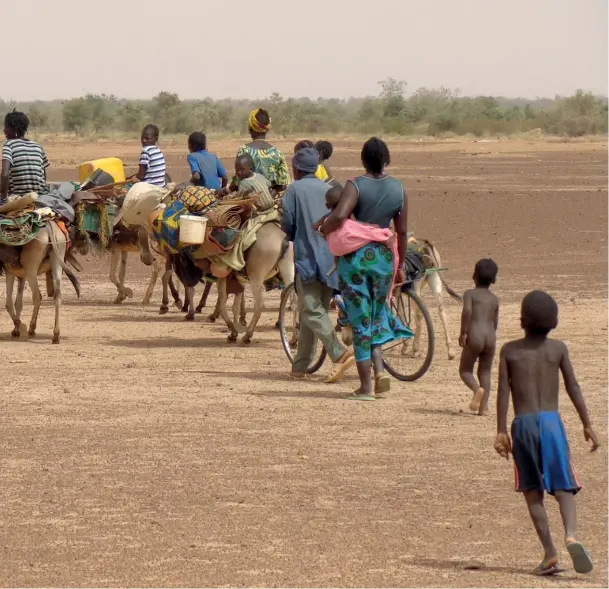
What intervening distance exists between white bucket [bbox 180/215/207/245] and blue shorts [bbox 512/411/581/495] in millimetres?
7570

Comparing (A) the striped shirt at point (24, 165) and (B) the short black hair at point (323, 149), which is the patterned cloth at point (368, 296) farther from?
(A) the striped shirt at point (24, 165)

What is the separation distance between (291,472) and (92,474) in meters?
1.19

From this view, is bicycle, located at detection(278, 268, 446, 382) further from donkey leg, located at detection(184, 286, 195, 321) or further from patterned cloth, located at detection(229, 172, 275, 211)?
donkey leg, located at detection(184, 286, 195, 321)

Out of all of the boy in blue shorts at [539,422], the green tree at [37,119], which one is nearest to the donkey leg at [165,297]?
the boy in blue shorts at [539,422]

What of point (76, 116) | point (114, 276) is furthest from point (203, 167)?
point (76, 116)

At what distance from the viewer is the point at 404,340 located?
42.2ft

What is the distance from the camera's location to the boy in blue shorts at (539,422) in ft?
22.7

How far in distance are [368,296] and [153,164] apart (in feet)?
20.8

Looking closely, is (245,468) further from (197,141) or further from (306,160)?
(197,141)

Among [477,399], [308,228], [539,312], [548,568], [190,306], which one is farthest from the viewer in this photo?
[190,306]

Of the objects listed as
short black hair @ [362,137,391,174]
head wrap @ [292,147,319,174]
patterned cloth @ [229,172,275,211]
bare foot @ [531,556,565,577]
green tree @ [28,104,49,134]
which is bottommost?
green tree @ [28,104,49,134]

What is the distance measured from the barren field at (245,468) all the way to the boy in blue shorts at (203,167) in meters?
1.54

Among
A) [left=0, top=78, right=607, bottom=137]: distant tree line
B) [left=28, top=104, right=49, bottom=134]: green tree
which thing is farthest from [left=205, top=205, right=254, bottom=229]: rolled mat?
[left=28, top=104, right=49, bottom=134]: green tree

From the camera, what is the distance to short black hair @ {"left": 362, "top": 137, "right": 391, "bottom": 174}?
36.0ft
